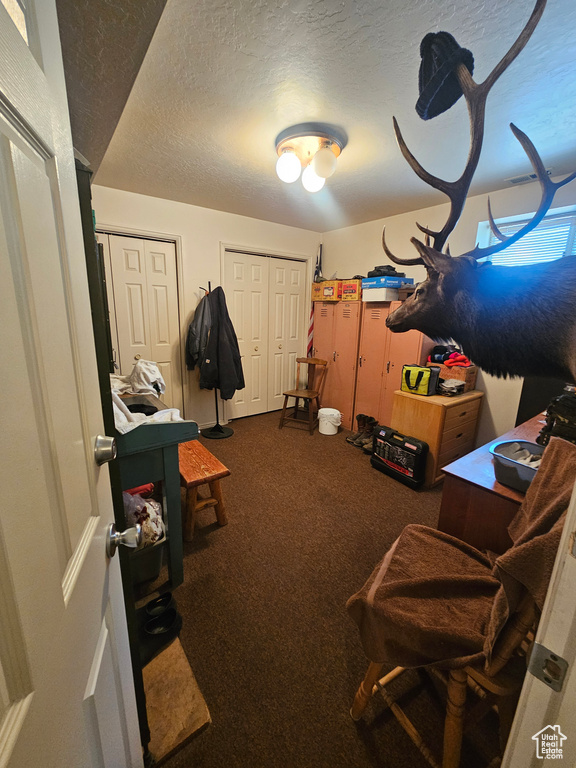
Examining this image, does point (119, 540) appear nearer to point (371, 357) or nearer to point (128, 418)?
point (128, 418)

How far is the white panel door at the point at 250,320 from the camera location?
3.69 meters

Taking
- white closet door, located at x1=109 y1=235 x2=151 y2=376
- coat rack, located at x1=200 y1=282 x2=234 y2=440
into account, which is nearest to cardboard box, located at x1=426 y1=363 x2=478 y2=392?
coat rack, located at x1=200 y1=282 x2=234 y2=440

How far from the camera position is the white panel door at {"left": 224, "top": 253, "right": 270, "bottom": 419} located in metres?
3.69

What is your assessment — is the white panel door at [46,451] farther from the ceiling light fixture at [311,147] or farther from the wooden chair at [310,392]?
the wooden chair at [310,392]

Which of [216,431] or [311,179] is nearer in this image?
[311,179]

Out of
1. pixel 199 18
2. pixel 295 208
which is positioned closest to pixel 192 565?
pixel 199 18

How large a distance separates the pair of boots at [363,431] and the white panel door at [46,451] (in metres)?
2.91

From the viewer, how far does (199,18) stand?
1135mm

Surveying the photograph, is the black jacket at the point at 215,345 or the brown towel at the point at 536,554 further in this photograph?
the black jacket at the point at 215,345

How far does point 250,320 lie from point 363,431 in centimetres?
198

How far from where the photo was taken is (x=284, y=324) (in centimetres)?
421

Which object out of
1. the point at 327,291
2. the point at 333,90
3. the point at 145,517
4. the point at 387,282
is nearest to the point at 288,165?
the point at 333,90

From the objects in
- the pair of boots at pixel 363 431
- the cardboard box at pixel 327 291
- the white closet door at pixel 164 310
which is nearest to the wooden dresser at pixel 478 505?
the pair of boots at pixel 363 431

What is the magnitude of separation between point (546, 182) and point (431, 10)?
0.78m
